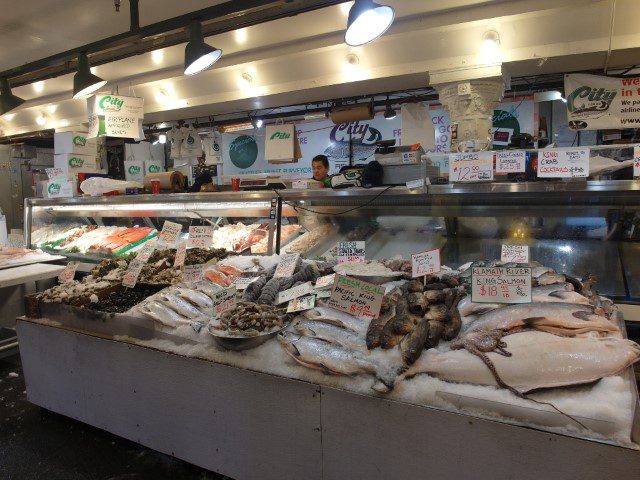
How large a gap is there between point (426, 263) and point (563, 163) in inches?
58.8

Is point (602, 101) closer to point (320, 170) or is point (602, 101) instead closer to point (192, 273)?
point (320, 170)

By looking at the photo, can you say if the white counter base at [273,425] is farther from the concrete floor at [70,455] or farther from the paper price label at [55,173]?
the paper price label at [55,173]

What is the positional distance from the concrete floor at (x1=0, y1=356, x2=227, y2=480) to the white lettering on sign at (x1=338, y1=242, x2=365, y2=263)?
1.90m

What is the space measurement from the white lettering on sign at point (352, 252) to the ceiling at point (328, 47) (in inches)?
123

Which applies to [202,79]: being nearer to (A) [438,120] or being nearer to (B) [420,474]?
(A) [438,120]

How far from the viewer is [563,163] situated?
3.24 metres

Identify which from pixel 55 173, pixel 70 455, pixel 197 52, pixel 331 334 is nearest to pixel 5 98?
pixel 55 173

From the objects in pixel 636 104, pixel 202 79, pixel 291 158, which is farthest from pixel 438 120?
pixel 202 79

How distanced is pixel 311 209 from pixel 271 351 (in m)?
2.69

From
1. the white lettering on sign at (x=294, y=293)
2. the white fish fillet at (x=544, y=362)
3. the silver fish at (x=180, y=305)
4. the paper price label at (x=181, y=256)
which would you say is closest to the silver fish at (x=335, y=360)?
the white fish fillet at (x=544, y=362)

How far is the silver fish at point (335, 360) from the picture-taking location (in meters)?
2.03

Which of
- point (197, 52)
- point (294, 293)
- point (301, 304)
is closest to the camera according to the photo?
point (301, 304)

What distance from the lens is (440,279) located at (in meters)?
2.94

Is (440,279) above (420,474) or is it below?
above
